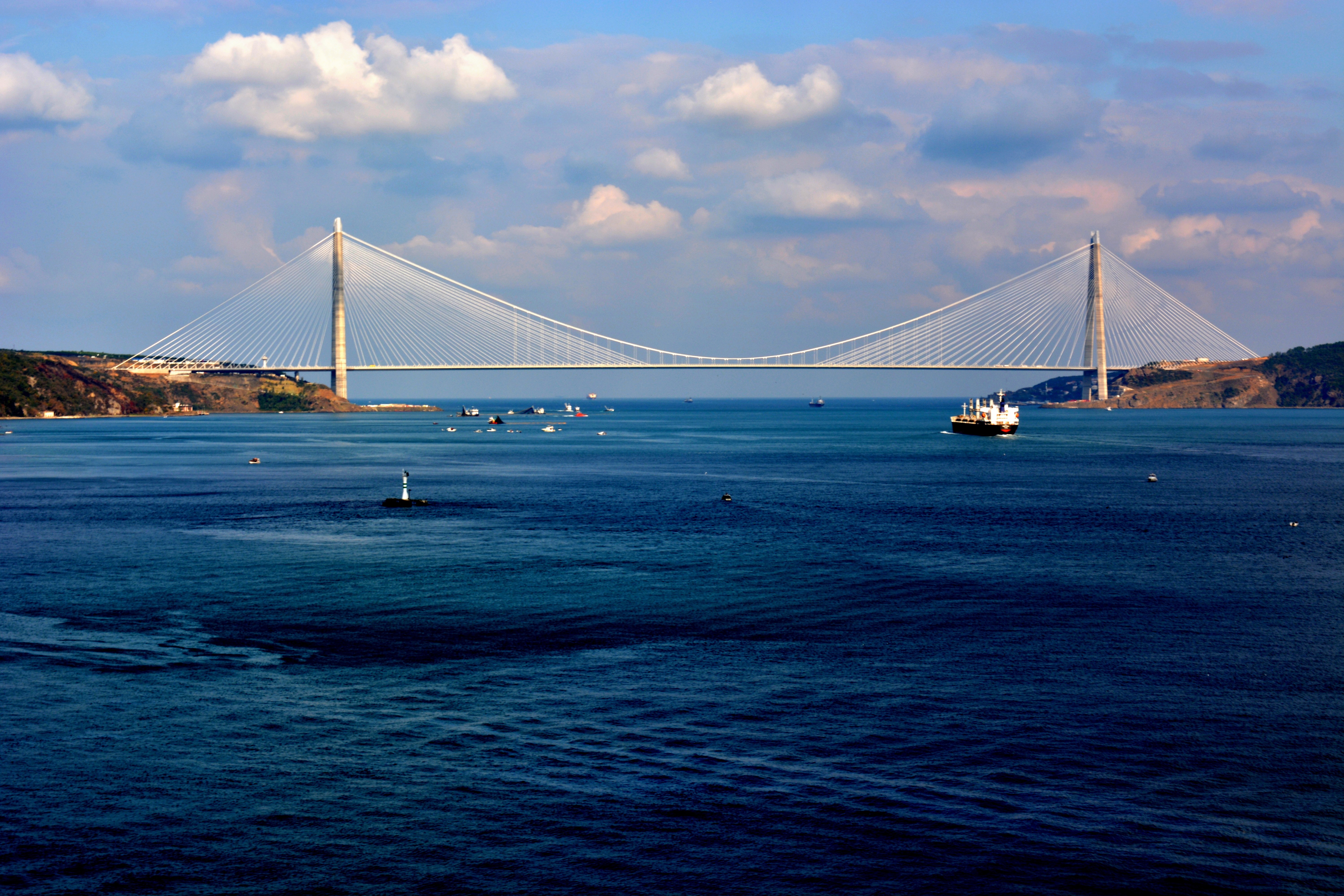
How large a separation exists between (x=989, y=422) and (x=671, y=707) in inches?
5226

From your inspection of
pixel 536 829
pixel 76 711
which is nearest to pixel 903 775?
pixel 536 829

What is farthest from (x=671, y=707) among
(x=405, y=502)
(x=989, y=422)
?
(x=989, y=422)

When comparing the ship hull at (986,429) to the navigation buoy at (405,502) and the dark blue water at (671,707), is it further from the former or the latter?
the navigation buoy at (405,502)

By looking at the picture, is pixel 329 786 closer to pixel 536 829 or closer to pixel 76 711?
pixel 536 829

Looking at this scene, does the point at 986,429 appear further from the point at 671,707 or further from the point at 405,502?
the point at 671,707

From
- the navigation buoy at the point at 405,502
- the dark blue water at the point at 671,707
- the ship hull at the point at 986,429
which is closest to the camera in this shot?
the dark blue water at the point at 671,707

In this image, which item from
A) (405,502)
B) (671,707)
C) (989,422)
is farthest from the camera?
(989,422)

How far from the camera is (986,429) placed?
484 feet

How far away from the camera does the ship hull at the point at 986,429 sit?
473ft

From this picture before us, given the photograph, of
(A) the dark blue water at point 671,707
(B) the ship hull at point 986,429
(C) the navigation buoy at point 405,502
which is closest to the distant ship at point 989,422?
(B) the ship hull at point 986,429

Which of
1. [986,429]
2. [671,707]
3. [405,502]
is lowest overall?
Result: [671,707]

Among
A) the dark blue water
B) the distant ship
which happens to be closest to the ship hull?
the distant ship

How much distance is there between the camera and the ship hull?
144125 mm

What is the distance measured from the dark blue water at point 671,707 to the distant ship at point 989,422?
9342 cm
